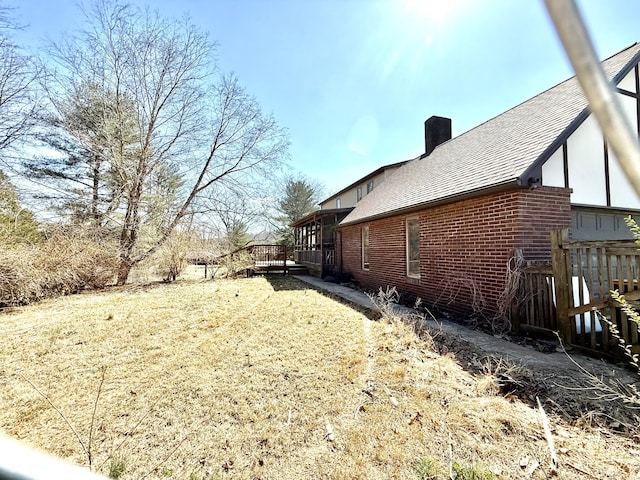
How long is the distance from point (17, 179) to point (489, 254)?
15683mm

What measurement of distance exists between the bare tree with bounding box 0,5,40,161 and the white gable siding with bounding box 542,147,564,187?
47.5 ft

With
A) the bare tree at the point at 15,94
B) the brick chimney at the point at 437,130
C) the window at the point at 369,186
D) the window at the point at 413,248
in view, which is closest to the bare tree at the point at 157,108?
the bare tree at the point at 15,94

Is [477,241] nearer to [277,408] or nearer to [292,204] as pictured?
[277,408]

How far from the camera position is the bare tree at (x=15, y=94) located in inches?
362

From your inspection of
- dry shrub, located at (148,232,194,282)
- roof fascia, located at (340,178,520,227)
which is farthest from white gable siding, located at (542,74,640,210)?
dry shrub, located at (148,232,194,282)

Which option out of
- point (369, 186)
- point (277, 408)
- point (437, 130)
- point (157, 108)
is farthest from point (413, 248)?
point (369, 186)

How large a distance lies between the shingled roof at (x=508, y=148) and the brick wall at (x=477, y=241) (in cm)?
37

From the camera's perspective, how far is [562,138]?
5.61m

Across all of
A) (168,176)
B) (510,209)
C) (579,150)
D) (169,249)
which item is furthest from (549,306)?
(168,176)

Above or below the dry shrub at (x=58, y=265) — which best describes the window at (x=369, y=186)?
above

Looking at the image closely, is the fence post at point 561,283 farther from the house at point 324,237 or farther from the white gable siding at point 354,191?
the white gable siding at point 354,191

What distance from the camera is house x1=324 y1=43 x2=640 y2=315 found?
5.44 m

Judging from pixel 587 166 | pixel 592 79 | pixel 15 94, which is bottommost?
pixel 592 79

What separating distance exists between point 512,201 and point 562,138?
166 centimetres
